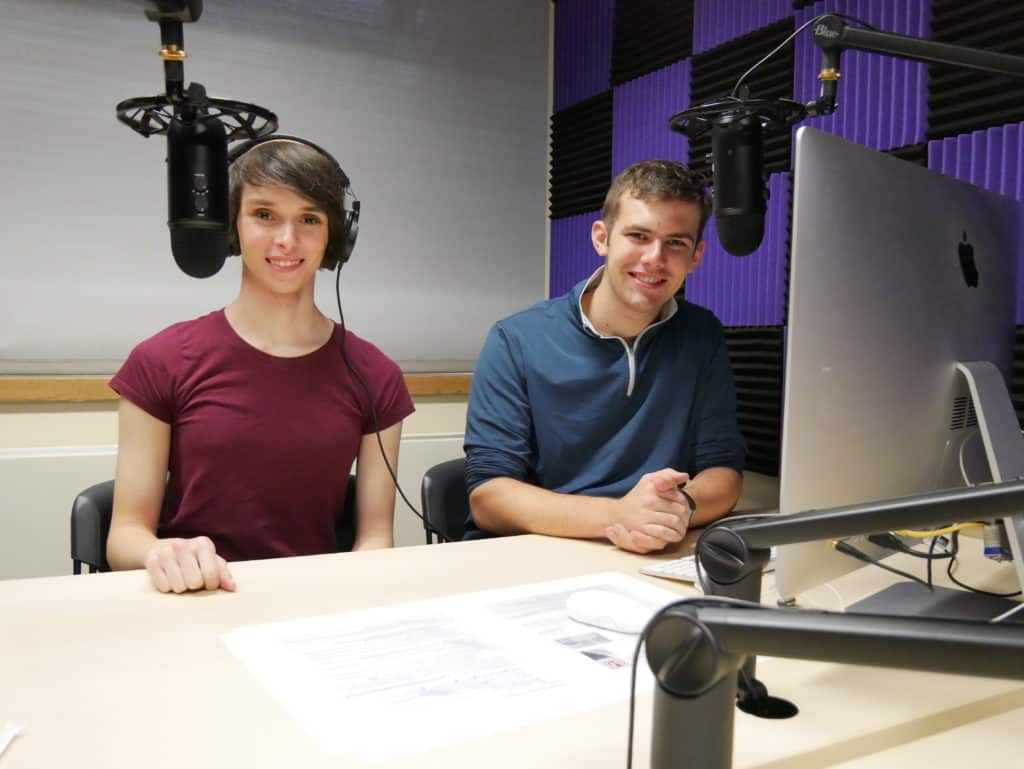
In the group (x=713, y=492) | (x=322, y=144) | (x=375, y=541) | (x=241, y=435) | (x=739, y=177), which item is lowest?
(x=375, y=541)

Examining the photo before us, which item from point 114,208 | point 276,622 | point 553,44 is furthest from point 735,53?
point 276,622

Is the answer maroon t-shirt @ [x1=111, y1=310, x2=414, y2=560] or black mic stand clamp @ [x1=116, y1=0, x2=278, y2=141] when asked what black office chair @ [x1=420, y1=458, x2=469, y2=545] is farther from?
black mic stand clamp @ [x1=116, y1=0, x2=278, y2=141]

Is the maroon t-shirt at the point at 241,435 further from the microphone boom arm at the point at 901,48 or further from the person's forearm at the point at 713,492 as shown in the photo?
the microphone boom arm at the point at 901,48

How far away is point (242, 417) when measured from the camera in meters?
1.56

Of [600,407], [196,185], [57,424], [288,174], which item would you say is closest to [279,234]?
[288,174]

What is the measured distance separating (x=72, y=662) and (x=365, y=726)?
37 cm

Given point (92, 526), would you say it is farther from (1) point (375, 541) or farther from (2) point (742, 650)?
(2) point (742, 650)

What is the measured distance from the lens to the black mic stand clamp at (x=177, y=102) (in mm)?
931

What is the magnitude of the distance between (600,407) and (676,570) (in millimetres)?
622

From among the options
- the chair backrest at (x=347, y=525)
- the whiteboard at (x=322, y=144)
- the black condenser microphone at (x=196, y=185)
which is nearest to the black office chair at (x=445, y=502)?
the chair backrest at (x=347, y=525)

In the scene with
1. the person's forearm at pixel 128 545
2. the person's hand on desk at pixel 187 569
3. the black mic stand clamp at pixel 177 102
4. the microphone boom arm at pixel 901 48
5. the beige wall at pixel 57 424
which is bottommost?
the person's forearm at pixel 128 545

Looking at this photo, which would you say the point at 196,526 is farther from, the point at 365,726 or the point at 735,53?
the point at 735,53

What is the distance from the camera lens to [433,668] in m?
0.86

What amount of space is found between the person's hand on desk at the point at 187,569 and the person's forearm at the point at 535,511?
1.89ft
